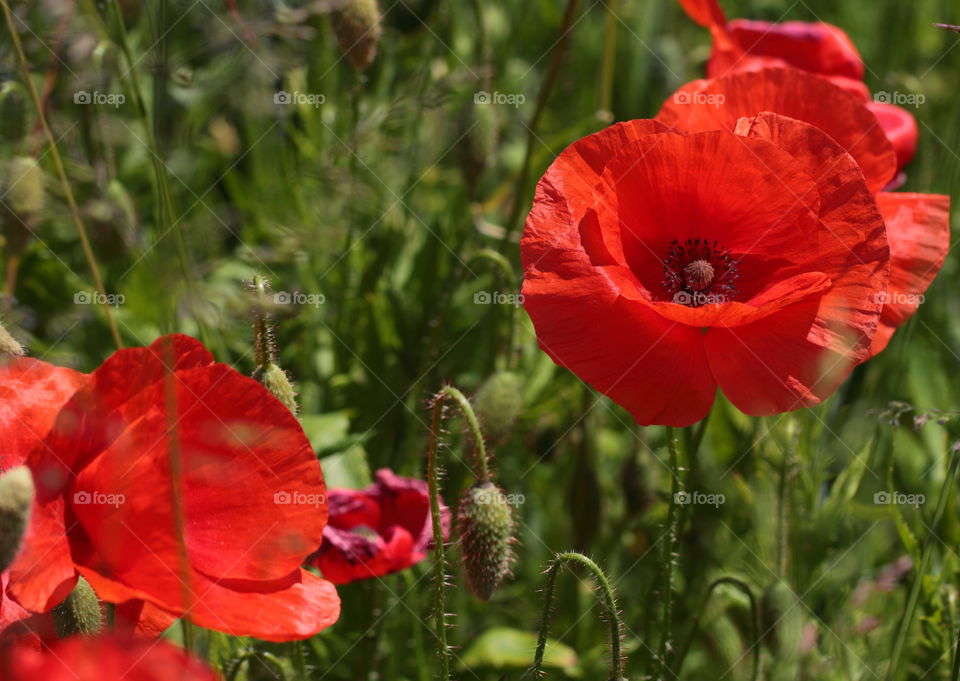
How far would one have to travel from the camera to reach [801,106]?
4.67 ft

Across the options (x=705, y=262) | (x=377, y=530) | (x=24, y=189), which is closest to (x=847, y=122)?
(x=705, y=262)

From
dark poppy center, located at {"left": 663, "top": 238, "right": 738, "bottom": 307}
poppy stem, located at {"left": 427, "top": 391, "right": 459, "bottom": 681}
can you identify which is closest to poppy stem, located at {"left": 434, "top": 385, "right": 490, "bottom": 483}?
poppy stem, located at {"left": 427, "top": 391, "right": 459, "bottom": 681}

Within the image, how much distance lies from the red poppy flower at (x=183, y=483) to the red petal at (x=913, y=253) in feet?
2.46

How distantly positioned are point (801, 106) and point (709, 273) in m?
0.30

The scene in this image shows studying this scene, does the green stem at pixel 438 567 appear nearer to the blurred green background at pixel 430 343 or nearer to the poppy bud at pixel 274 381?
the poppy bud at pixel 274 381

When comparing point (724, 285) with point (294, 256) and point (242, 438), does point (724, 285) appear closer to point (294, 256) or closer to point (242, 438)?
point (242, 438)

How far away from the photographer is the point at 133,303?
6.56ft

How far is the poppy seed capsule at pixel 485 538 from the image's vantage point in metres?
1.24

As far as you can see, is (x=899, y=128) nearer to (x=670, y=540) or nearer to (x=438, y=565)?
(x=670, y=540)

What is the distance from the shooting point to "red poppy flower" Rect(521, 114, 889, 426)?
118 cm

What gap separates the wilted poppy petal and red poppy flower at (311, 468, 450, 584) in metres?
0.59

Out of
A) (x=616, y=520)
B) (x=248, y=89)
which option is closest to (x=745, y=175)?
(x=616, y=520)

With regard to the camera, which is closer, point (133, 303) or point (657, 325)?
point (657, 325)

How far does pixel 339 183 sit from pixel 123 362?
859 millimetres
